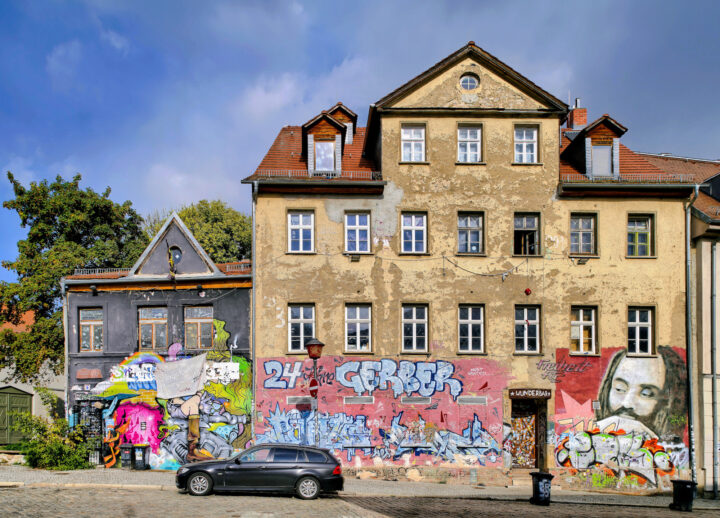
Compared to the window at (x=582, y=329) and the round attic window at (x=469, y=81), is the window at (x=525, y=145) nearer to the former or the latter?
the round attic window at (x=469, y=81)

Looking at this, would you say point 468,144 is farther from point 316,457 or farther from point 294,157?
point 316,457

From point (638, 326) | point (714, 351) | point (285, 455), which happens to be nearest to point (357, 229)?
point (285, 455)

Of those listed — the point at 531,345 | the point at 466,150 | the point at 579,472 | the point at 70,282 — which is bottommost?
the point at 579,472

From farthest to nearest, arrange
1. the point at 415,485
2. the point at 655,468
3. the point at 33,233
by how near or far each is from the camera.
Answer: the point at 33,233, the point at 655,468, the point at 415,485

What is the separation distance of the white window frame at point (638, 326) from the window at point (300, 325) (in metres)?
11.6

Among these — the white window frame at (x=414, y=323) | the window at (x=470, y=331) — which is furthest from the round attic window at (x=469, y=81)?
the white window frame at (x=414, y=323)

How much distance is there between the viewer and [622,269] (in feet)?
78.0

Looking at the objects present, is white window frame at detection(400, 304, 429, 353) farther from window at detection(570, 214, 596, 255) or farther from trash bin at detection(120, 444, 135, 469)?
trash bin at detection(120, 444, 135, 469)

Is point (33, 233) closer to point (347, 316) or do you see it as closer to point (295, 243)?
point (295, 243)

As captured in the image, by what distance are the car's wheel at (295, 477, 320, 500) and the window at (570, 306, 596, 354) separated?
11029 mm

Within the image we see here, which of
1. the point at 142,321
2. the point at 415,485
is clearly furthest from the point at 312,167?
the point at 415,485

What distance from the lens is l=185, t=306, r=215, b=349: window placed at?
23719 millimetres

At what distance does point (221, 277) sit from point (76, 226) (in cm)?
1505

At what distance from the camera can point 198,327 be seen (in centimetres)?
2381
